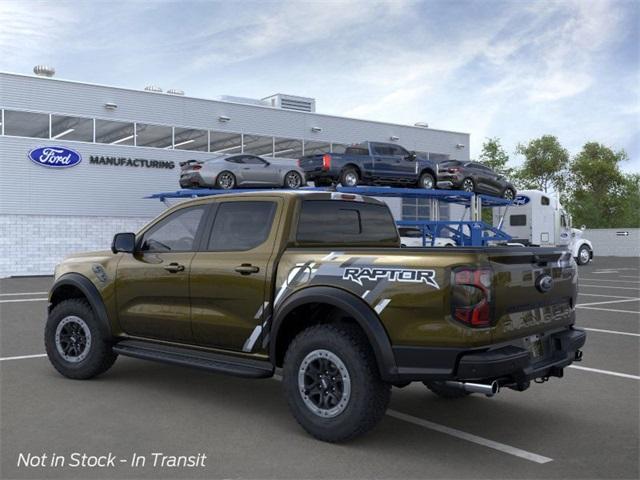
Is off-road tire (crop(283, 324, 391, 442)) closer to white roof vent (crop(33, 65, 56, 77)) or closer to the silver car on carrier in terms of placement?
the silver car on carrier

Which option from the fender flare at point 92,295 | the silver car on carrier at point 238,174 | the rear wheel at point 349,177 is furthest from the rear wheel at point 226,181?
the fender flare at point 92,295

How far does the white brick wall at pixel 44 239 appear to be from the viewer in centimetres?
2534

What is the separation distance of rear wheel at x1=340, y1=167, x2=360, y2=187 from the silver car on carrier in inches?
66.6

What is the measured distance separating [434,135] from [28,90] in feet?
72.0

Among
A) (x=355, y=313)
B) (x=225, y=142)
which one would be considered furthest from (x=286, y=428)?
(x=225, y=142)

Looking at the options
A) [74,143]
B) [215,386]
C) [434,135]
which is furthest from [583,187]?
[215,386]

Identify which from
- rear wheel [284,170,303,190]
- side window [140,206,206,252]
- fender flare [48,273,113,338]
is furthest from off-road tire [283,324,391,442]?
rear wheel [284,170,303,190]

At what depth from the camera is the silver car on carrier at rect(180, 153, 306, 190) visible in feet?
71.5

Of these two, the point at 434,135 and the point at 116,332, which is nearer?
the point at 116,332

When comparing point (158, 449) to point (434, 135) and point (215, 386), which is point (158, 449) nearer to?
point (215, 386)

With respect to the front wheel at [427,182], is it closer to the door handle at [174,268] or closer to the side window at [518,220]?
the side window at [518,220]

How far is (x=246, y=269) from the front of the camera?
525 centimetres

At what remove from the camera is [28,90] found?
25344 mm

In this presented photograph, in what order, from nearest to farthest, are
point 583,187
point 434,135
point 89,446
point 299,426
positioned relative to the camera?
1. point 89,446
2. point 299,426
3. point 434,135
4. point 583,187
